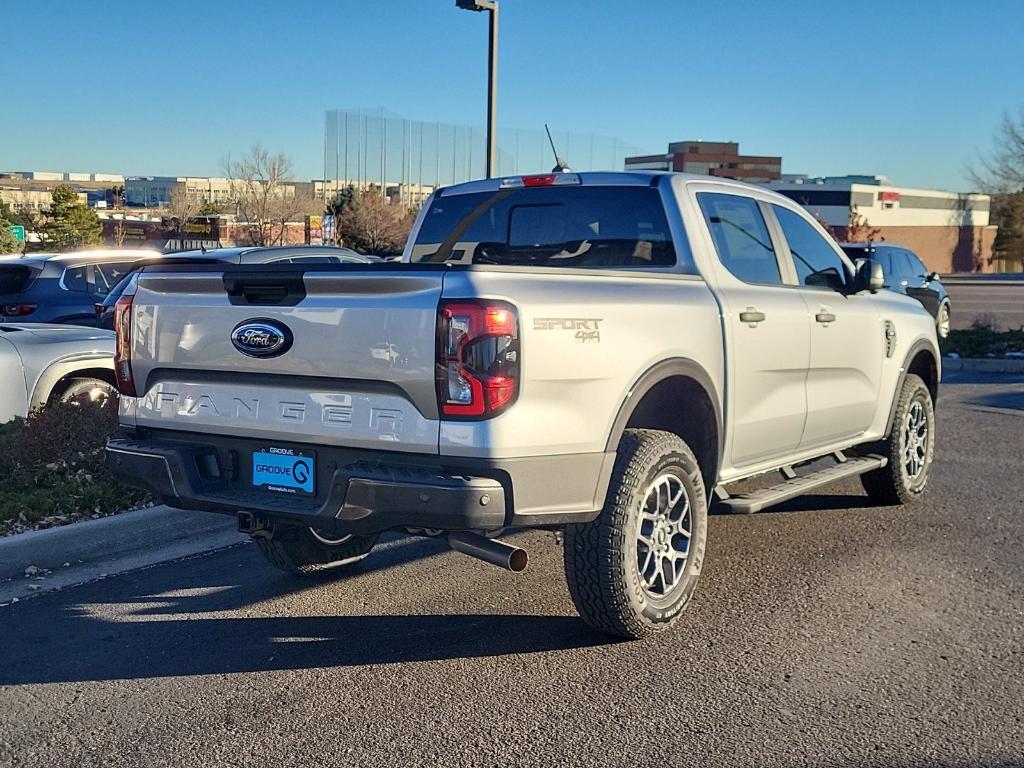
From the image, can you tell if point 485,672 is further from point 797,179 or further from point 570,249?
point 797,179

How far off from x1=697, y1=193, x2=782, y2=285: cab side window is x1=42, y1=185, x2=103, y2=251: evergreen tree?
50564 millimetres

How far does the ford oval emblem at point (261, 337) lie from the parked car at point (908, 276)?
1340 cm

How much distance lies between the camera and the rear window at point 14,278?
12.9 metres

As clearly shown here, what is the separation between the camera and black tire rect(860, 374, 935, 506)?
725 cm

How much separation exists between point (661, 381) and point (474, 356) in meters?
1.19

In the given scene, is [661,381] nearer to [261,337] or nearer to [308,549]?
[261,337]

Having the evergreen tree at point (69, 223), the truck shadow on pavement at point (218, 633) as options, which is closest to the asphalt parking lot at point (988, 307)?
the truck shadow on pavement at point (218, 633)

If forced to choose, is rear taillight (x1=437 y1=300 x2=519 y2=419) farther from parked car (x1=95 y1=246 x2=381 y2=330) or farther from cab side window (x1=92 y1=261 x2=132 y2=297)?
cab side window (x1=92 y1=261 x2=132 y2=297)

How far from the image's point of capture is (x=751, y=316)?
554 cm

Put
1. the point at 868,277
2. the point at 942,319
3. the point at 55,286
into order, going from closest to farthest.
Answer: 1. the point at 868,277
2. the point at 55,286
3. the point at 942,319

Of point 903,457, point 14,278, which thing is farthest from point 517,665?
point 14,278

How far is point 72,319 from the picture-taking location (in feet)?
42.8

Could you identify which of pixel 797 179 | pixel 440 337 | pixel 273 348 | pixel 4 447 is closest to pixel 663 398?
pixel 440 337

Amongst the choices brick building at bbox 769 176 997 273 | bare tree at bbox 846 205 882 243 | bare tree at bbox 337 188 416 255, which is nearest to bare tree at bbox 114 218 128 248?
bare tree at bbox 337 188 416 255
